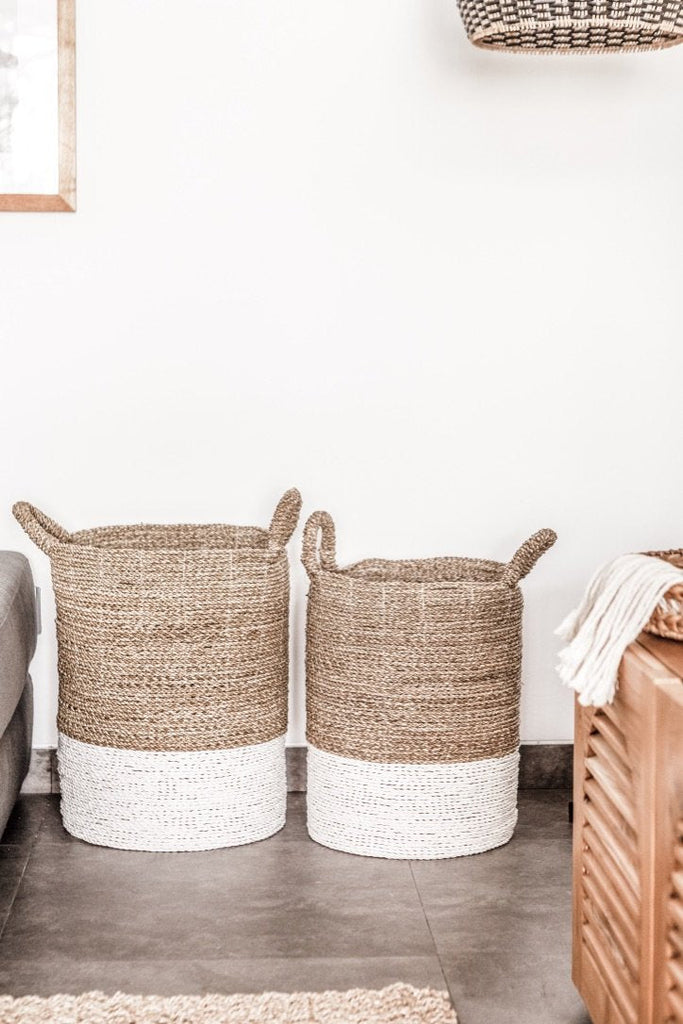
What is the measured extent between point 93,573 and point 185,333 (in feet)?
1.87

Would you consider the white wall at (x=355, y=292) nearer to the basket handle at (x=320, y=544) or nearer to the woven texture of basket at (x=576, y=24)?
the basket handle at (x=320, y=544)

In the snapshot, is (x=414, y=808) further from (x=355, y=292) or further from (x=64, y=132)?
(x=64, y=132)

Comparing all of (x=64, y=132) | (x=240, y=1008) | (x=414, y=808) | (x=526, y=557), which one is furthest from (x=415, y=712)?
(x=64, y=132)

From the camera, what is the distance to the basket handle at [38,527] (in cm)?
227

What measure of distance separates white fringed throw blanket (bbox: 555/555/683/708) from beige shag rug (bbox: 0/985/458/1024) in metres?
0.51

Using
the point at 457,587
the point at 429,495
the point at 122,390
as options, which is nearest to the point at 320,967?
the point at 457,587

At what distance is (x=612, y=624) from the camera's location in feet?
4.85

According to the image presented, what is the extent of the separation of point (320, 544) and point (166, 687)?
42 centimetres

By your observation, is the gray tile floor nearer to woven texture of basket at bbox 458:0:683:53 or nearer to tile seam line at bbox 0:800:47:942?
tile seam line at bbox 0:800:47:942

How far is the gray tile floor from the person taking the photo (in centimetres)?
176

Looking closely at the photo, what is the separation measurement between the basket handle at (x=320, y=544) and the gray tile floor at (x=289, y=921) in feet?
1.69

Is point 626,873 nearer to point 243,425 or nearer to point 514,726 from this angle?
point 514,726

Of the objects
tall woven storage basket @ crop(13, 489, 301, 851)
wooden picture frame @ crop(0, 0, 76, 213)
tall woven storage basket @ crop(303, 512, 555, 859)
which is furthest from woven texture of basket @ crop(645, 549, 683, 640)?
wooden picture frame @ crop(0, 0, 76, 213)

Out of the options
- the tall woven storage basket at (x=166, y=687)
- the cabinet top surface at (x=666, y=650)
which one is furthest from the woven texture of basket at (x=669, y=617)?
the tall woven storage basket at (x=166, y=687)
